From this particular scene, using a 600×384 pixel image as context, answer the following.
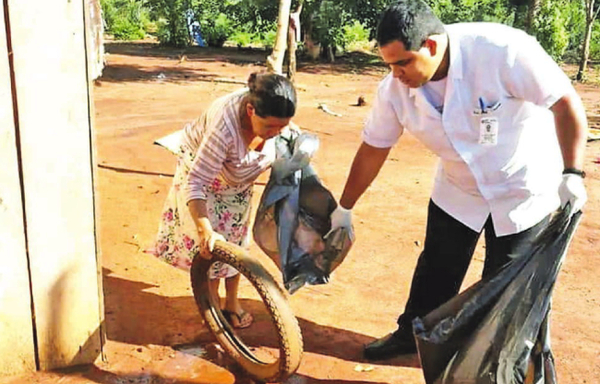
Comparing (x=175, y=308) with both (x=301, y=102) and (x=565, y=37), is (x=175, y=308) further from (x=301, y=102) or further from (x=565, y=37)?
(x=565, y=37)

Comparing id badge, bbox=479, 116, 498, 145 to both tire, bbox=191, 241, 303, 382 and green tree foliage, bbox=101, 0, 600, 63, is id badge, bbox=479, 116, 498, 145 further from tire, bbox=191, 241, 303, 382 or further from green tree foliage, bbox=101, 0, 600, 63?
green tree foliage, bbox=101, 0, 600, 63

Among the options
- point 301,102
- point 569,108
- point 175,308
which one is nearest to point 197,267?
point 175,308

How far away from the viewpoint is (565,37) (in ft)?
57.3

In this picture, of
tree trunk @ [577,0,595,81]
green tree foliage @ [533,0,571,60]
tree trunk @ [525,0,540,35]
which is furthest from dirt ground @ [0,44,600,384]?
tree trunk @ [525,0,540,35]

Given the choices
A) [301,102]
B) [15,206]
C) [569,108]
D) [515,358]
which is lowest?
[301,102]

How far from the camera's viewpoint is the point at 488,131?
259cm

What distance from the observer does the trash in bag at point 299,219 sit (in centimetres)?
A: 322

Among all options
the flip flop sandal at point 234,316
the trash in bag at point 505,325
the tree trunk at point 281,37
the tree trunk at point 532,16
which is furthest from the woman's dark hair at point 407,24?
the tree trunk at point 532,16

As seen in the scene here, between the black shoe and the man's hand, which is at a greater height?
the man's hand

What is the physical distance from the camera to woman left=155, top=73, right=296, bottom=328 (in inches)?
110

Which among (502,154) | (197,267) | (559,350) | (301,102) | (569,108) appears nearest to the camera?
(569,108)

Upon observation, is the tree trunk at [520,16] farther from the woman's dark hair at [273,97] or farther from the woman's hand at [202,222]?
the woman's hand at [202,222]

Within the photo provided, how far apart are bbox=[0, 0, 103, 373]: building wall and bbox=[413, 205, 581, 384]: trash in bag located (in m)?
1.47

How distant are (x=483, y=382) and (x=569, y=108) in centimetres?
100
